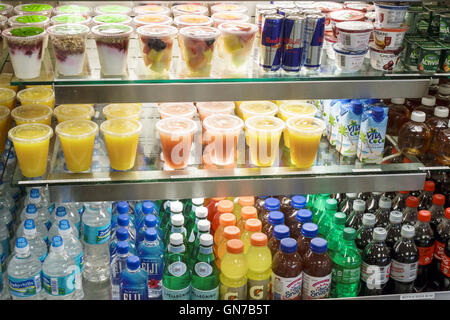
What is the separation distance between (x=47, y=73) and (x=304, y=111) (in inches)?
43.3

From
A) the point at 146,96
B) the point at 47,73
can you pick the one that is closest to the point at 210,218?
the point at 146,96

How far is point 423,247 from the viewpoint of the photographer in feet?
8.66

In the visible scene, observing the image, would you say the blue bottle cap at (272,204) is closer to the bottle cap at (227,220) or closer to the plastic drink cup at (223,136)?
the bottle cap at (227,220)

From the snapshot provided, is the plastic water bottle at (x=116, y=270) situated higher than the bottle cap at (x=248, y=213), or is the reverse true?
the bottle cap at (x=248, y=213)

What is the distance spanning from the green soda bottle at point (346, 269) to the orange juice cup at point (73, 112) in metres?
1.25

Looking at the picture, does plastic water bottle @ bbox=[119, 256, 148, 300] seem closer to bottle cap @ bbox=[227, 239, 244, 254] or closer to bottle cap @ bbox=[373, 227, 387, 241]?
bottle cap @ bbox=[227, 239, 244, 254]

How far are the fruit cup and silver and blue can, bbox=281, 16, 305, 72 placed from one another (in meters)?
0.43

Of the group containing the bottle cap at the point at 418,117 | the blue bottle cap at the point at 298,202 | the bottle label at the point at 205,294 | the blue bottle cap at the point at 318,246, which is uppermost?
the bottle cap at the point at 418,117

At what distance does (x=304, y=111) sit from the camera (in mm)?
2469

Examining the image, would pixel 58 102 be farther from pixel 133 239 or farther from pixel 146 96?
pixel 133 239

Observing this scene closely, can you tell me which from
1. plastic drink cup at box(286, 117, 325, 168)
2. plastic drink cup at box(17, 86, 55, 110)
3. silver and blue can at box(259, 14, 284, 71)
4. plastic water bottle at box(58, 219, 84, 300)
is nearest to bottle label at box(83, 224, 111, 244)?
plastic water bottle at box(58, 219, 84, 300)

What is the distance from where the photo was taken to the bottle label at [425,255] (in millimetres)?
2641

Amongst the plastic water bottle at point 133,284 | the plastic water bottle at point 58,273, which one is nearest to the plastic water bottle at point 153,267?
the plastic water bottle at point 133,284

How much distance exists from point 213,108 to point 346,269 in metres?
0.94
